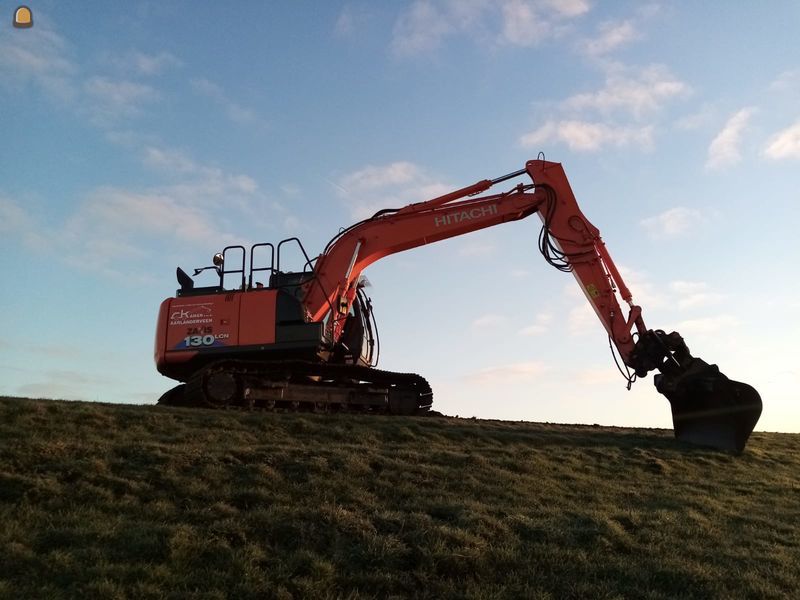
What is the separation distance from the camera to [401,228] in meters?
16.9

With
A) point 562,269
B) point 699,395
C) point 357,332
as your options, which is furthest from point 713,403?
point 357,332

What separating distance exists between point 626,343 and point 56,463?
1135 centimetres

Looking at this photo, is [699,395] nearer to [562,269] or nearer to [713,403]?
[713,403]

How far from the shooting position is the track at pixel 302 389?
15.2m

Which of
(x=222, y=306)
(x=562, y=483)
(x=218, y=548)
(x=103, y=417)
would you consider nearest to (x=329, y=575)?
(x=218, y=548)

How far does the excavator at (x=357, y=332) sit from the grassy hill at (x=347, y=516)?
2.52 m

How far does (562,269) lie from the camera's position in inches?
636

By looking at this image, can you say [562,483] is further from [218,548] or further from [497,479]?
[218,548]

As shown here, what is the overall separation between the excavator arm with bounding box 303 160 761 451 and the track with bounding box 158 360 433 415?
1123mm

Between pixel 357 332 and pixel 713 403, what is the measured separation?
26.9 ft

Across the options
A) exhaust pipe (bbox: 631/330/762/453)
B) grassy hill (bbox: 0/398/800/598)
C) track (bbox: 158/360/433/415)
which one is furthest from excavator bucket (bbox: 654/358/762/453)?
track (bbox: 158/360/433/415)

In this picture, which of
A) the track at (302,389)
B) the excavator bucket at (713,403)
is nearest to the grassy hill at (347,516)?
the excavator bucket at (713,403)

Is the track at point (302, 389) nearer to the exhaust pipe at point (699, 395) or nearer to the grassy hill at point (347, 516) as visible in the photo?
the grassy hill at point (347, 516)

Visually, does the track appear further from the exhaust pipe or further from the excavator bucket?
the excavator bucket
